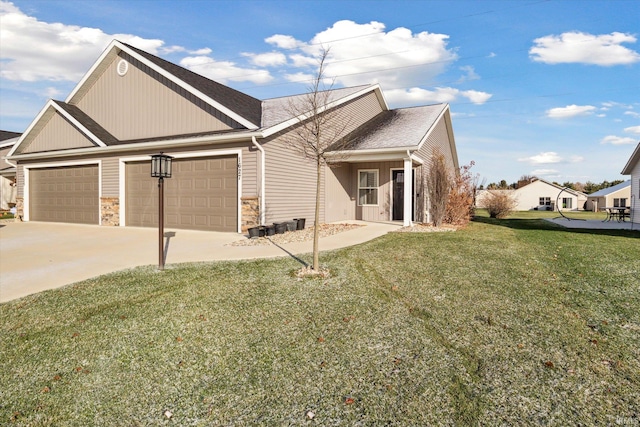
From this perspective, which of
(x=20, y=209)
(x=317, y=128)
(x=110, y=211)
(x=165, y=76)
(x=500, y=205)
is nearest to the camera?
(x=317, y=128)

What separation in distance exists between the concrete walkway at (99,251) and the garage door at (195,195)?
0.57 m

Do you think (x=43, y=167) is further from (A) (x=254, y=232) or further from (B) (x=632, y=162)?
(B) (x=632, y=162)

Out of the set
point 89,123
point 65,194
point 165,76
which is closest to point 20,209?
point 65,194

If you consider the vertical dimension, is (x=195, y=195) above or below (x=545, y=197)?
below

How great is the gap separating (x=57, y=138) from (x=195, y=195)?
28.7 ft

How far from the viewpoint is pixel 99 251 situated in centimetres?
860

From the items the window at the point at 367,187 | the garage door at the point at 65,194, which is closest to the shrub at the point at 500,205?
the window at the point at 367,187

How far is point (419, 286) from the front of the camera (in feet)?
17.9

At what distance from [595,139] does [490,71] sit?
7.42 m

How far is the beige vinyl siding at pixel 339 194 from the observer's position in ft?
45.1

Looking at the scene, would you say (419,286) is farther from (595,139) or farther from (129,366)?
(595,139)

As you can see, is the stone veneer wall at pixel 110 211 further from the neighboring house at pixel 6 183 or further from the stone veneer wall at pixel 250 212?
the neighboring house at pixel 6 183

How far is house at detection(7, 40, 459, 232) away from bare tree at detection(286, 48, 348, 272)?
1.02 feet

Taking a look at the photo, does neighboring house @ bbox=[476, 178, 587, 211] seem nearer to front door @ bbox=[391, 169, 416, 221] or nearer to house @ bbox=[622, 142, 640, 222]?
house @ bbox=[622, 142, 640, 222]
